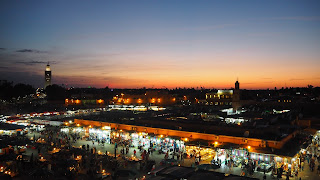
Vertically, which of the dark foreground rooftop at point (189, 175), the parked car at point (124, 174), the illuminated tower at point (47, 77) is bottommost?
the parked car at point (124, 174)

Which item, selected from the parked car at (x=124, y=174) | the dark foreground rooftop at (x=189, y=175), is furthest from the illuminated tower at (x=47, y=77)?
the dark foreground rooftop at (x=189, y=175)

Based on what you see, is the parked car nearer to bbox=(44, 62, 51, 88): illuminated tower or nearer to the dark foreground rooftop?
the dark foreground rooftop

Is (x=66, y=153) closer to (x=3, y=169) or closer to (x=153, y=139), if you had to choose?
(x=3, y=169)

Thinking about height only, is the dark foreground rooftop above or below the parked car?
above

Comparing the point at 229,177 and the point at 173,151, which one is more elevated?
the point at 229,177

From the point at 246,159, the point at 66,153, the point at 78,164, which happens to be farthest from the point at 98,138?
the point at 246,159

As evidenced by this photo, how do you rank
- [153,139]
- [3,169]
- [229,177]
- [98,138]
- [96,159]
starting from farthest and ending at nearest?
[98,138] < [153,139] < [96,159] < [3,169] < [229,177]

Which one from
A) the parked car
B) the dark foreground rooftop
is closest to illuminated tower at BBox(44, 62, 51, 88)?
the parked car

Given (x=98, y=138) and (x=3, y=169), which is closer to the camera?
(x=3, y=169)

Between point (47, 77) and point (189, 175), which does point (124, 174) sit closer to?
point (189, 175)

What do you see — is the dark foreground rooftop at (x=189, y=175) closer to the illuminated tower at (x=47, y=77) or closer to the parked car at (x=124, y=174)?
the parked car at (x=124, y=174)

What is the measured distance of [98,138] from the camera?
2650 cm

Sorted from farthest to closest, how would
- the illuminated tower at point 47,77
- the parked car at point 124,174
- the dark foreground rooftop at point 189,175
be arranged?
1. the illuminated tower at point 47,77
2. the parked car at point 124,174
3. the dark foreground rooftop at point 189,175

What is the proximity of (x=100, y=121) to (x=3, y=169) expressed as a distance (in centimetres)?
1169
